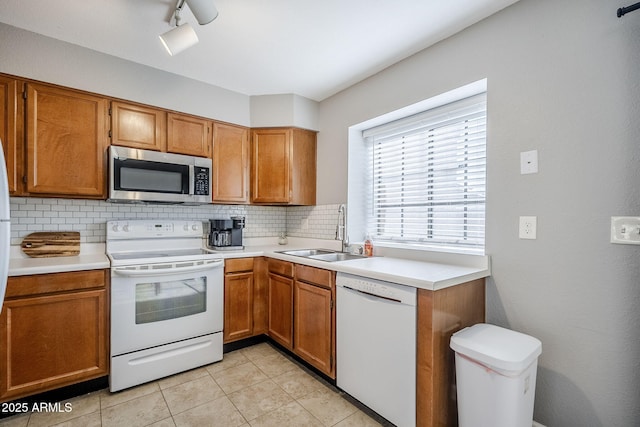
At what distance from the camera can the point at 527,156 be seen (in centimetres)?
170

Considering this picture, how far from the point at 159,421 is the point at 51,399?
786 mm

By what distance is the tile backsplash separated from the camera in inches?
90.9

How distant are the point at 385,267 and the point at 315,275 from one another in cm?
55

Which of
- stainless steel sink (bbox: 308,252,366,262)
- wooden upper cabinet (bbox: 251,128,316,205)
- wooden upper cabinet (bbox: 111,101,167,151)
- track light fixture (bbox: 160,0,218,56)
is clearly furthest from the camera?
wooden upper cabinet (bbox: 251,128,316,205)

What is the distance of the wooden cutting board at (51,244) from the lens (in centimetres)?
226

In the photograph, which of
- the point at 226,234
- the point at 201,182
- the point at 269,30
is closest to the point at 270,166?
the point at 201,182

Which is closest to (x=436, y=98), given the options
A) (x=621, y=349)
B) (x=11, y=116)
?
(x=621, y=349)

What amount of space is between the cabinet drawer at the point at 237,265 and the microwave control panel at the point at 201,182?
0.66 meters

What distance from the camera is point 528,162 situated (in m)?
1.70

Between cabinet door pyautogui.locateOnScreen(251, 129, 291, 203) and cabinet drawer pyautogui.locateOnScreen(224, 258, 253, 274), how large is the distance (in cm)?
69

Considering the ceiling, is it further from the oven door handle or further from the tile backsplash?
the oven door handle

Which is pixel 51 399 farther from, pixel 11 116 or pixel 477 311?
pixel 477 311

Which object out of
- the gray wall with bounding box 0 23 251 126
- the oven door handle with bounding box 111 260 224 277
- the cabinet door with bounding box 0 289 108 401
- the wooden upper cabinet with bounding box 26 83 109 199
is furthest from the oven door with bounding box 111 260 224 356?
the gray wall with bounding box 0 23 251 126

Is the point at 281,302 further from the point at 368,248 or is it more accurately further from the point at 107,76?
the point at 107,76
